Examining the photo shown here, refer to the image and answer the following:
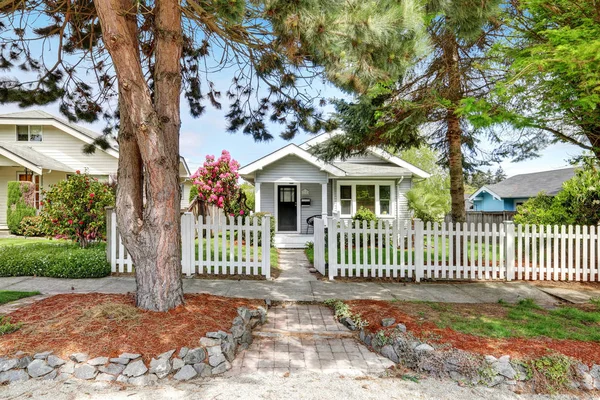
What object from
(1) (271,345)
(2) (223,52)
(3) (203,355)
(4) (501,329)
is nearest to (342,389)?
(1) (271,345)

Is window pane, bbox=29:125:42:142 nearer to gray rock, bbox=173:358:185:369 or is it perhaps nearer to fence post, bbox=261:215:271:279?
fence post, bbox=261:215:271:279

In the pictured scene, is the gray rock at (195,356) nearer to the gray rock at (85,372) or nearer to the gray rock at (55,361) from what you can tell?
the gray rock at (85,372)

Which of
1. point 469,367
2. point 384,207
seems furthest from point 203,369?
point 384,207

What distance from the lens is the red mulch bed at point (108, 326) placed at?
10.5 feet

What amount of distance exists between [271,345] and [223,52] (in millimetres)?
5360

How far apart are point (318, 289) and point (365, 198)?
9.10 m

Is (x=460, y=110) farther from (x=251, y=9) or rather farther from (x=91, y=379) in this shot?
(x=91, y=379)

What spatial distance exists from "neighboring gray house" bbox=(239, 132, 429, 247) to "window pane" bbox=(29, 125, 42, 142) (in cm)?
1021

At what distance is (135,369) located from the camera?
3.02m

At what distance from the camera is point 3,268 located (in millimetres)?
6730

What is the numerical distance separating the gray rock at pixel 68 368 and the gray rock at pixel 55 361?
39 millimetres

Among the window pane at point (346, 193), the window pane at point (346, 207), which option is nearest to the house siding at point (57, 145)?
the window pane at point (346, 193)

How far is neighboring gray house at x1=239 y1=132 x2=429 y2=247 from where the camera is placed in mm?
13188

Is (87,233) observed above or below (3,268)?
above
